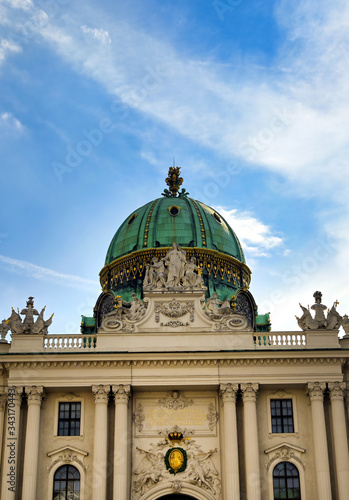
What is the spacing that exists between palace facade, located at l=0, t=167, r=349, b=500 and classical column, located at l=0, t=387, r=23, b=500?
0.05m

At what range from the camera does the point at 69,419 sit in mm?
38219

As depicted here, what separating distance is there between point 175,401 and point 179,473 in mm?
3428

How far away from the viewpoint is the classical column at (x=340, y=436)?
3600cm

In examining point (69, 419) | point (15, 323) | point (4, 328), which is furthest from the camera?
point (4, 328)

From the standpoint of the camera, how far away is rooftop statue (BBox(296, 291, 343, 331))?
39250 mm

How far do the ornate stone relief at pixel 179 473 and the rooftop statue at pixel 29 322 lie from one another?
7.68 metres

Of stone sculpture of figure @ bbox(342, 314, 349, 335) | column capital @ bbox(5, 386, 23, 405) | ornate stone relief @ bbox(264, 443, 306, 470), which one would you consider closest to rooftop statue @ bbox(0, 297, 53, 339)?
column capital @ bbox(5, 386, 23, 405)

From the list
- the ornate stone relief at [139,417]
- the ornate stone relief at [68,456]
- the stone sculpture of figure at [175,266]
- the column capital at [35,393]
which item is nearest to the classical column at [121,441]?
the ornate stone relief at [139,417]

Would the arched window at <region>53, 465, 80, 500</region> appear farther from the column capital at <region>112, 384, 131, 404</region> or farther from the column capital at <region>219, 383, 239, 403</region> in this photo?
the column capital at <region>219, 383, 239, 403</region>

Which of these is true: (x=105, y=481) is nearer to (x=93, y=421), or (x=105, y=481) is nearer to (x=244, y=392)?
(x=93, y=421)

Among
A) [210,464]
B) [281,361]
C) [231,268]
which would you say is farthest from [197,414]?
[231,268]

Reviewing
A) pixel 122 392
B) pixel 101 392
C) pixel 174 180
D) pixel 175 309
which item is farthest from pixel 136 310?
pixel 174 180

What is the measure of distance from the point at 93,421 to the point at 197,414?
506cm

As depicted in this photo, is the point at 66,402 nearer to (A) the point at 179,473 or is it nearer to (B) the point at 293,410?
(A) the point at 179,473
